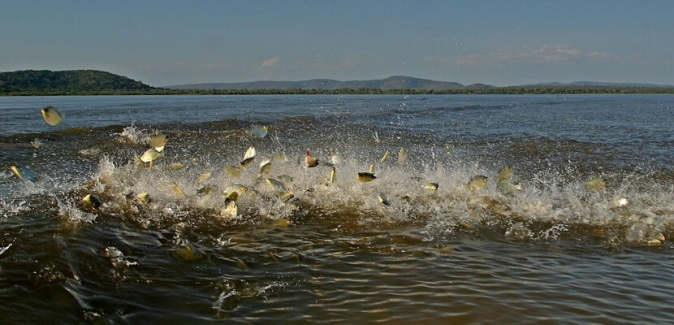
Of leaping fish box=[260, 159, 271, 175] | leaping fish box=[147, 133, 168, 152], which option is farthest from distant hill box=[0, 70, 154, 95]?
leaping fish box=[260, 159, 271, 175]

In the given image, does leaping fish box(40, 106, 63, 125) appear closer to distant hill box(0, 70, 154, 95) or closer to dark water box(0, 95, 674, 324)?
dark water box(0, 95, 674, 324)

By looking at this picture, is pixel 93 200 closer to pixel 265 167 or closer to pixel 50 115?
pixel 50 115

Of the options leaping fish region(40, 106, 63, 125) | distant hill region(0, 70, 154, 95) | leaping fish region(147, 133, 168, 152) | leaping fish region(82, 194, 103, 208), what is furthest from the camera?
distant hill region(0, 70, 154, 95)

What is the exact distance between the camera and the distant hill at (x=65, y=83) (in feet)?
277

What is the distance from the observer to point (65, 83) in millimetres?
100250

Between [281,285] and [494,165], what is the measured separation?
9195 millimetres

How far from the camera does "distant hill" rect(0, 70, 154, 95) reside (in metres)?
84.4

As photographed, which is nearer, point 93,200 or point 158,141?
point 93,200

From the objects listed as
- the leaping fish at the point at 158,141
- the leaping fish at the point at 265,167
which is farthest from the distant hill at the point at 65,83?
the leaping fish at the point at 265,167

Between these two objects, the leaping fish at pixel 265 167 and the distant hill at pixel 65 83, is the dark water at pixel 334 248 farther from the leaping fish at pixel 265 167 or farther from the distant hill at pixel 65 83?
the distant hill at pixel 65 83

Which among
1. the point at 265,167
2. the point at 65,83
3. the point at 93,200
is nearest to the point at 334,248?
the point at 265,167

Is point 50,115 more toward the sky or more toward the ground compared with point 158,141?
more toward the sky

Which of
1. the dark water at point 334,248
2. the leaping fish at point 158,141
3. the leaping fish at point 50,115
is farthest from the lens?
the leaping fish at point 158,141

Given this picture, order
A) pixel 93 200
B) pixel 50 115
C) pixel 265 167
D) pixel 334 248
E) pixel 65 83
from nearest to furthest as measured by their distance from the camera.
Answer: pixel 334 248 → pixel 50 115 → pixel 93 200 → pixel 265 167 → pixel 65 83
